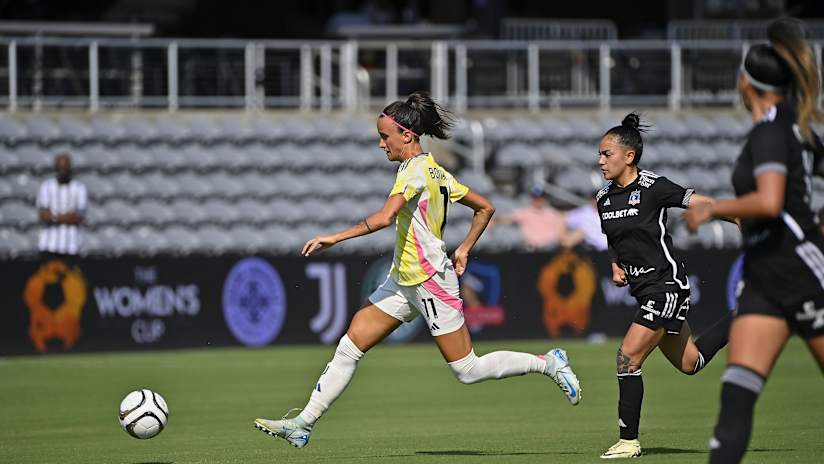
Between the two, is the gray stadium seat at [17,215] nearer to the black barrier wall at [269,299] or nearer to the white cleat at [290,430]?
the black barrier wall at [269,299]

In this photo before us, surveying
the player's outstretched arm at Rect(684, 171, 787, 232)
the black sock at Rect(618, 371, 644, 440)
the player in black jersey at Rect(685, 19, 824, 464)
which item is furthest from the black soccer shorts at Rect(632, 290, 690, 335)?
the player's outstretched arm at Rect(684, 171, 787, 232)

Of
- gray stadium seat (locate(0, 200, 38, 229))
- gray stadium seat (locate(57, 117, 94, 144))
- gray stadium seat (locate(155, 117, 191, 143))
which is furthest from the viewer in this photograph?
gray stadium seat (locate(155, 117, 191, 143))

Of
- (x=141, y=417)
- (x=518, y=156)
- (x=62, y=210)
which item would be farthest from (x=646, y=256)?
(x=518, y=156)

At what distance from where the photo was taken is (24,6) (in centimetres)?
2683

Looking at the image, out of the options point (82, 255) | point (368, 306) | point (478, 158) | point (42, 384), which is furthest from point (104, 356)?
point (368, 306)

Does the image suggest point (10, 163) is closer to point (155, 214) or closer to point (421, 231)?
point (155, 214)

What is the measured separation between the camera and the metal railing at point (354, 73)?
23.6 m

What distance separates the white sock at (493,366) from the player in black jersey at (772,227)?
2794 millimetres

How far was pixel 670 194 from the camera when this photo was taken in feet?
31.2

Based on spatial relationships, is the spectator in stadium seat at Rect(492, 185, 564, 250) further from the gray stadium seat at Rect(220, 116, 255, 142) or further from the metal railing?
the gray stadium seat at Rect(220, 116, 255, 142)

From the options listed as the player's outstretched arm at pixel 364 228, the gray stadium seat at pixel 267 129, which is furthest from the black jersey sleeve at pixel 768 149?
the gray stadium seat at pixel 267 129

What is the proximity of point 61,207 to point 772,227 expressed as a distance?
15.1 m

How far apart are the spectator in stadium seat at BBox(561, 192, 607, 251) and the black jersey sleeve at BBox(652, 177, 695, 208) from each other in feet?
40.7

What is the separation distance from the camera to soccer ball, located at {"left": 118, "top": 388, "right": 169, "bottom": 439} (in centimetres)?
933
